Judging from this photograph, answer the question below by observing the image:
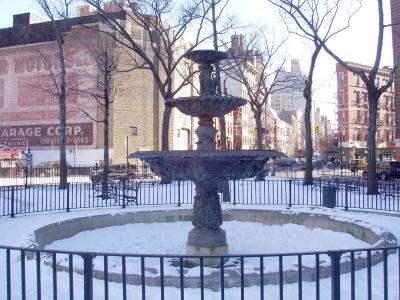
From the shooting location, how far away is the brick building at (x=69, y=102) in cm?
4872

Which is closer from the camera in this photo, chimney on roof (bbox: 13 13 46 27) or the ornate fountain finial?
the ornate fountain finial

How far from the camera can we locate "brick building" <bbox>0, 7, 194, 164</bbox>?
4872cm

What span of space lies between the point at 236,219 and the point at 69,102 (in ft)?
127

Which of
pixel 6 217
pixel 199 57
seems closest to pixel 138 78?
pixel 6 217

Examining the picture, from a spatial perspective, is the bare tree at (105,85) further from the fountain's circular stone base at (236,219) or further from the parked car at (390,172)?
the parked car at (390,172)

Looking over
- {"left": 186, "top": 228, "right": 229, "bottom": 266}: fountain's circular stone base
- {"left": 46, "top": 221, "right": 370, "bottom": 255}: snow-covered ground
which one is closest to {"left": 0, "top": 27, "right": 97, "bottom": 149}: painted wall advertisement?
{"left": 46, "top": 221, "right": 370, "bottom": 255}: snow-covered ground

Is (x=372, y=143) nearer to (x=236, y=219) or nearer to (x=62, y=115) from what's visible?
(x=236, y=219)

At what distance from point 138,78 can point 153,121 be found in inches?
210

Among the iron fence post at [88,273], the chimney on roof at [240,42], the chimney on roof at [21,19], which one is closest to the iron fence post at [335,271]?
the iron fence post at [88,273]

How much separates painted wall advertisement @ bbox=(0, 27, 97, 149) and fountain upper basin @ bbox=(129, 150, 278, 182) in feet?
133

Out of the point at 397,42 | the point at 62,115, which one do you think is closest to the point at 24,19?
the point at 62,115

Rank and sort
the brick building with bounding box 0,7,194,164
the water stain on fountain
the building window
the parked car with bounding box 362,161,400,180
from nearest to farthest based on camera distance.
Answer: the water stain on fountain
the parked car with bounding box 362,161,400,180
the brick building with bounding box 0,7,194,164
the building window

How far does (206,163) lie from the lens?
8336 mm

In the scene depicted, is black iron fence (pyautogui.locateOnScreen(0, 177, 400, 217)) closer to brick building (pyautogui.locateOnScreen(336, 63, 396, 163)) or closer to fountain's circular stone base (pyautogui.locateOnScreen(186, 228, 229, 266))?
fountain's circular stone base (pyautogui.locateOnScreen(186, 228, 229, 266))
